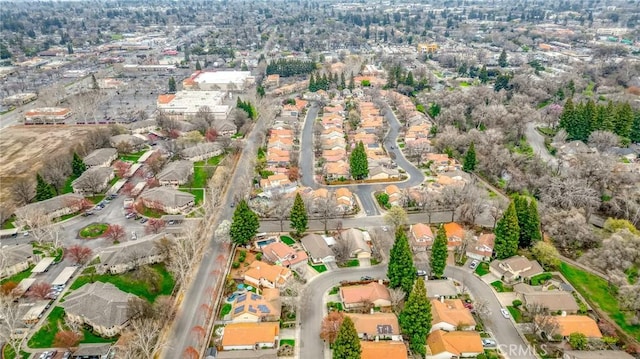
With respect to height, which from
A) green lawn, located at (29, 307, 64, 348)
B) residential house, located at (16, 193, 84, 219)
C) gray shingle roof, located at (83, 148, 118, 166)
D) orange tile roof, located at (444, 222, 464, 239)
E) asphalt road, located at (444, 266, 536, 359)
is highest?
gray shingle roof, located at (83, 148, 118, 166)

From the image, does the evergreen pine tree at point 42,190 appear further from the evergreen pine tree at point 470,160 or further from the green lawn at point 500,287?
the evergreen pine tree at point 470,160

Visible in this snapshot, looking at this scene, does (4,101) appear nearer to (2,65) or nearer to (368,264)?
(2,65)

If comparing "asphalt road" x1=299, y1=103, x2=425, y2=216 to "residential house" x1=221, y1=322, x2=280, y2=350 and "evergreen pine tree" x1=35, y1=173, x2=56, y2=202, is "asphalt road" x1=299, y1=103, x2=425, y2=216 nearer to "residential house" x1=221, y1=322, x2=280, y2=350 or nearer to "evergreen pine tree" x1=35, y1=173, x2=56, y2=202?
"residential house" x1=221, y1=322, x2=280, y2=350

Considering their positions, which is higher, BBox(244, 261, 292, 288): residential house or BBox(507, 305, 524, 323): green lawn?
BBox(244, 261, 292, 288): residential house

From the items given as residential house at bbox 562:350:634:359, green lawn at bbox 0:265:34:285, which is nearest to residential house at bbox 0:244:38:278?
green lawn at bbox 0:265:34:285

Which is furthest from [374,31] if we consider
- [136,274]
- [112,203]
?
[136,274]

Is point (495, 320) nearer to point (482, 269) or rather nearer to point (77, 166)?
point (482, 269)

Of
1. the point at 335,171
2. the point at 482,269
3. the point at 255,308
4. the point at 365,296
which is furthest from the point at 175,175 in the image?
the point at 482,269
